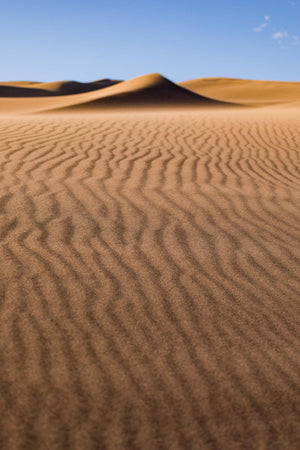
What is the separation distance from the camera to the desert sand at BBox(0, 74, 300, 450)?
1.72 metres

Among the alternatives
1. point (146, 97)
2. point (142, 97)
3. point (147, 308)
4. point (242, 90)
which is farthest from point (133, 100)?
point (242, 90)

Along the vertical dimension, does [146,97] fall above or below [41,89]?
below

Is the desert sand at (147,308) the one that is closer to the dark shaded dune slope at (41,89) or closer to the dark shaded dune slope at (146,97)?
the dark shaded dune slope at (146,97)

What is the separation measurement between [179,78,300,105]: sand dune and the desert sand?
29853mm

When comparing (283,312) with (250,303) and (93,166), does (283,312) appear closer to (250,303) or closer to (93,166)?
(250,303)

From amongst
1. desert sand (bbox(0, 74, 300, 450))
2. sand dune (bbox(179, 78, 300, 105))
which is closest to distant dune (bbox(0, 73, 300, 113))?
sand dune (bbox(179, 78, 300, 105))

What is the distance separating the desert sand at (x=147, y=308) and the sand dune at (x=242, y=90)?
97.9 ft

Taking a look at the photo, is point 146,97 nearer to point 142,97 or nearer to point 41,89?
point 142,97

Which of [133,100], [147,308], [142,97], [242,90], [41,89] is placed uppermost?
[41,89]

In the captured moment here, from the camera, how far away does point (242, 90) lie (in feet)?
139

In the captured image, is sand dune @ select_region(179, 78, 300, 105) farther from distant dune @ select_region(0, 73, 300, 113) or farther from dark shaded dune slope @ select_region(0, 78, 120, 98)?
dark shaded dune slope @ select_region(0, 78, 120, 98)

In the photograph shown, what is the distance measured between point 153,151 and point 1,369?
14.9ft

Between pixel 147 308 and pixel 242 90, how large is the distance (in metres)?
43.2

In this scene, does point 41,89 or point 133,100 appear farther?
point 41,89
